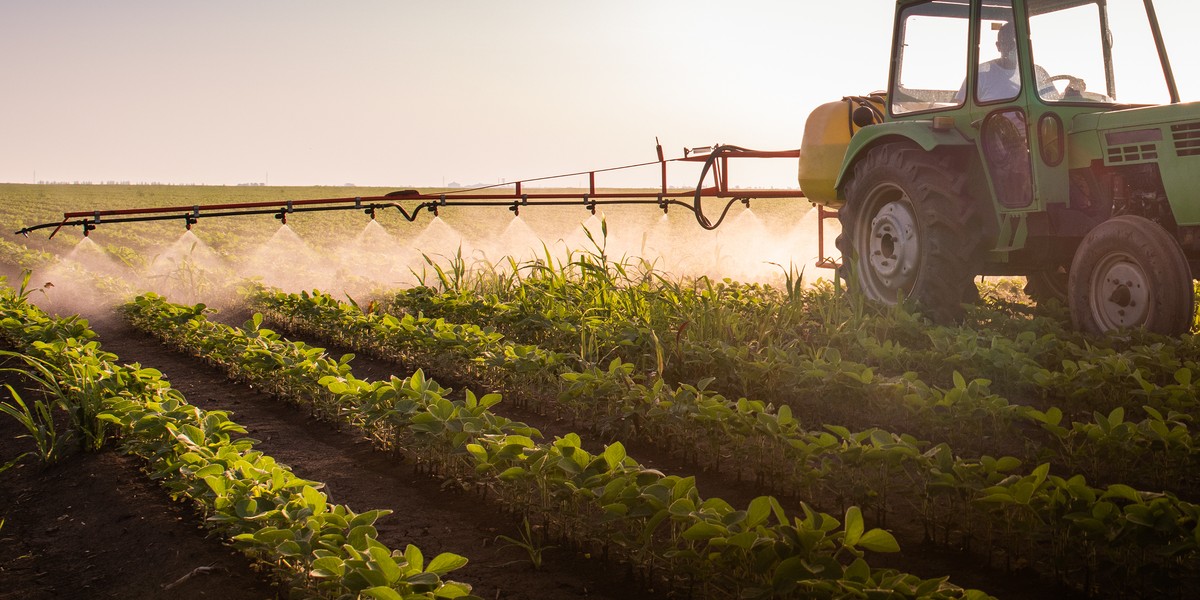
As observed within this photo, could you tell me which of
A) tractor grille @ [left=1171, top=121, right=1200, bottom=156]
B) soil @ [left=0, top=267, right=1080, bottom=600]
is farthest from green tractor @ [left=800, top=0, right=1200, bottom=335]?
soil @ [left=0, top=267, right=1080, bottom=600]

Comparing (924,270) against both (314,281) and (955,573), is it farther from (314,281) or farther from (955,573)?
(314,281)

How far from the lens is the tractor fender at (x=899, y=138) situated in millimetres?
5539

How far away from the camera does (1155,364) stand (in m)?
4.12

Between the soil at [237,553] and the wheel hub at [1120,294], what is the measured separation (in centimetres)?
270

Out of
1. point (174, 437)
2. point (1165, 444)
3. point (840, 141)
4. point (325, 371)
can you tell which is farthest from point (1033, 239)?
point (174, 437)

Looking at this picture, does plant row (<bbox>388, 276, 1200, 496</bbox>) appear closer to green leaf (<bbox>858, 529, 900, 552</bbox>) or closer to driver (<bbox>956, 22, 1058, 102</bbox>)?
green leaf (<bbox>858, 529, 900, 552</bbox>)

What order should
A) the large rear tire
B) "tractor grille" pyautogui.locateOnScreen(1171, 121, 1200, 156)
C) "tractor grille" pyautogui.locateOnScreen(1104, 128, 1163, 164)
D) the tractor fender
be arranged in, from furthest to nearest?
1. the large rear tire
2. the tractor fender
3. "tractor grille" pyautogui.locateOnScreen(1104, 128, 1163, 164)
4. "tractor grille" pyautogui.locateOnScreen(1171, 121, 1200, 156)

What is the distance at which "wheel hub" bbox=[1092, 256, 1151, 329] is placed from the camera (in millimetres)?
4832

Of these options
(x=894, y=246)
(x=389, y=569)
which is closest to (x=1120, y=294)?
(x=894, y=246)

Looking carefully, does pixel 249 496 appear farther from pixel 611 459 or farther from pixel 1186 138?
pixel 1186 138

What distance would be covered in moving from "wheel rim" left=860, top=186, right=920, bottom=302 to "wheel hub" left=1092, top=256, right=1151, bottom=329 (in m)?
1.09

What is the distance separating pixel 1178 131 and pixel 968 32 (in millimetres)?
1311

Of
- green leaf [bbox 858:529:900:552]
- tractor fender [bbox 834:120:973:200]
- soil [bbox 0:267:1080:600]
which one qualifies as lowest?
soil [bbox 0:267:1080:600]

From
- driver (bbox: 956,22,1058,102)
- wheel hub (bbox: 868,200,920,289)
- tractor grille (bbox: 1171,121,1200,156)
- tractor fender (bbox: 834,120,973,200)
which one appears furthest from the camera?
wheel hub (bbox: 868,200,920,289)
